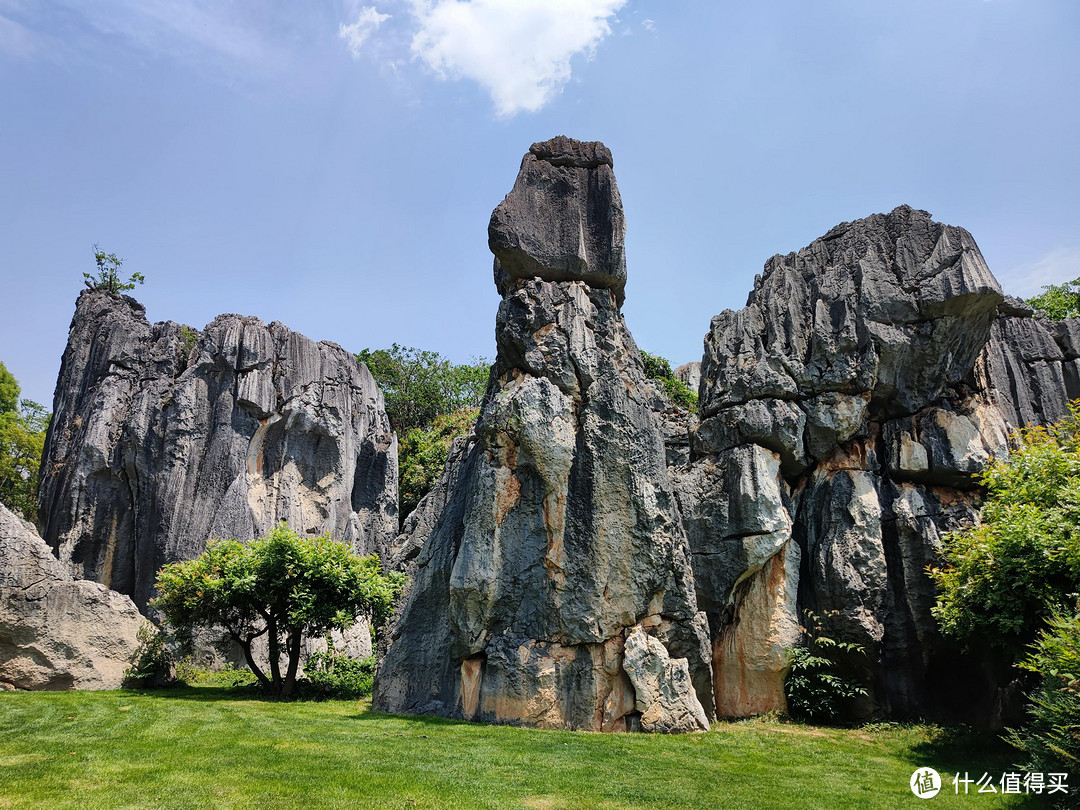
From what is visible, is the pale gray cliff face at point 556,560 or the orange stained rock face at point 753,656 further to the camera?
the orange stained rock face at point 753,656

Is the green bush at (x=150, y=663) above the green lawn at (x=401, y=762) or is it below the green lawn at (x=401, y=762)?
above

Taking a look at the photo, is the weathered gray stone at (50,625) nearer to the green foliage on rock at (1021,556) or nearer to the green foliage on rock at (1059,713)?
the green foliage on rock at (1059,713)

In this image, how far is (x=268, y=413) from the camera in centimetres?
2631

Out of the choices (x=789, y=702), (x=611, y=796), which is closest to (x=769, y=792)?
(x=611, y=796)

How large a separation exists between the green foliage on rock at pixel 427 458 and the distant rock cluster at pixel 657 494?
8719 mm

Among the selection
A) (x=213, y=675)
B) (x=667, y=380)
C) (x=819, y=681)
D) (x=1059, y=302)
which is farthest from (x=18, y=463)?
(x=1059, y=302)

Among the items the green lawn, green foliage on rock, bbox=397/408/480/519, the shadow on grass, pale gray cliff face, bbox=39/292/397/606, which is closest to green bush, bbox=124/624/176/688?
the green lawn

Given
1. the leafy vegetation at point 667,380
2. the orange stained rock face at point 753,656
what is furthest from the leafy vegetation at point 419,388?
the orange stained rock face at point 753,656

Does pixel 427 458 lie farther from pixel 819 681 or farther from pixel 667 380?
pixel 819 681

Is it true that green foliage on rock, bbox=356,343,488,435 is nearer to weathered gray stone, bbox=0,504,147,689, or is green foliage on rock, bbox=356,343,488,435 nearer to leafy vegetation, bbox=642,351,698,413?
leafy vegetation, bbox=642,351,698,413

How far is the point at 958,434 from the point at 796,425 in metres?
3.73

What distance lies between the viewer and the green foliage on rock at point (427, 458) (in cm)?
3241

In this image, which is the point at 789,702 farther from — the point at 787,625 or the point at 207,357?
the point at 207,357

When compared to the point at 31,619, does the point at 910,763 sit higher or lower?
lower
